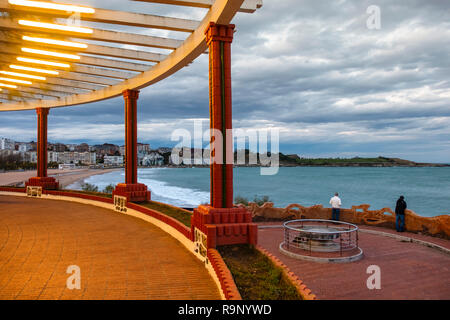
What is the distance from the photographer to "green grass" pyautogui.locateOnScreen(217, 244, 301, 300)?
4.65 m

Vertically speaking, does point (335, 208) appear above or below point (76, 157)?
below

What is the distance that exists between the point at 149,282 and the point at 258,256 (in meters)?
2.26

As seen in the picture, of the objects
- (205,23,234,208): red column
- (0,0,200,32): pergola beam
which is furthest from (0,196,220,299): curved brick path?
(0,0,200,32): pergola beam

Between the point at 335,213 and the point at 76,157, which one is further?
the point at 76,157

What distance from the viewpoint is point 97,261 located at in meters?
7.16

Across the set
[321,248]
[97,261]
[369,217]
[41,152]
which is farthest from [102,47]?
[369,217]

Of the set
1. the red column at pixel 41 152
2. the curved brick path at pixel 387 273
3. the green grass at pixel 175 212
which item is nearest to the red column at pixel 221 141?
the curved brick path at pixel 387 273

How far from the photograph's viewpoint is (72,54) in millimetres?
11578

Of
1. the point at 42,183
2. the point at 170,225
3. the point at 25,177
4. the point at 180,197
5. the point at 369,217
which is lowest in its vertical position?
the point at 180,197

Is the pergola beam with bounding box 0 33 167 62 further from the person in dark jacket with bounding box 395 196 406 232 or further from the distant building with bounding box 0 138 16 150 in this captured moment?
the distant building with bounding box 0 138 16 150

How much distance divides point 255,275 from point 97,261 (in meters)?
3.94

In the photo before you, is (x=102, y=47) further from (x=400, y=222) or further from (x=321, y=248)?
(x=400, y=222)

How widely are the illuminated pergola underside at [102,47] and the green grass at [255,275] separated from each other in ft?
17.5

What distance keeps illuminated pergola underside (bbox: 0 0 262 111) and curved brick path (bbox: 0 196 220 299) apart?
19.1ft
